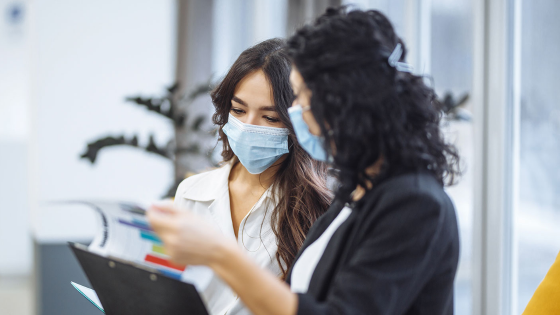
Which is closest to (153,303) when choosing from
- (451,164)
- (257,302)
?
(257,302)

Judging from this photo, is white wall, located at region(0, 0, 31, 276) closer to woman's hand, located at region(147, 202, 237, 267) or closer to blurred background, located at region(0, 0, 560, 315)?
blurred background, located at region(0, 0, 560, 315)

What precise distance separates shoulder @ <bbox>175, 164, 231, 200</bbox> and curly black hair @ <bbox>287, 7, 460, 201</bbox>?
65 cm

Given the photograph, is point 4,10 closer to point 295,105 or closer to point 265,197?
point 265,197

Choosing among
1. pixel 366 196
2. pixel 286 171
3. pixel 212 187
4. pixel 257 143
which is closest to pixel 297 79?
pixel 366 196

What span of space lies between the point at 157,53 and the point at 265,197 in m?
2.24

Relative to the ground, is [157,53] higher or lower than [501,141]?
higher

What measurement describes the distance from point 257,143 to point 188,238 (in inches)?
23.7

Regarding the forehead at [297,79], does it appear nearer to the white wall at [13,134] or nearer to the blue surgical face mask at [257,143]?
the blue surgical face mask at [257,143]

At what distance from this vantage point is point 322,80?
0.78 metres

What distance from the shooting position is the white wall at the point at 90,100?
120 inches

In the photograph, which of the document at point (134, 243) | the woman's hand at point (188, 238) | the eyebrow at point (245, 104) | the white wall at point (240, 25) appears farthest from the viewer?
the white wall at point (240, 25)

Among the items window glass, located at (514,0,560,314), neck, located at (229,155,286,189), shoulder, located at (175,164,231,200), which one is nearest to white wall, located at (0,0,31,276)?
shoulder, located at (175,164,231,200)

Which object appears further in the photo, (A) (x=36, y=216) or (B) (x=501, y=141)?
(A) (x=36, y=216)

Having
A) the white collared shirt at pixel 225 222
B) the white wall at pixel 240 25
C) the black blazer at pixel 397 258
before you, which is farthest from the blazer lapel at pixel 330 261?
the white wall at pixel 240 25
